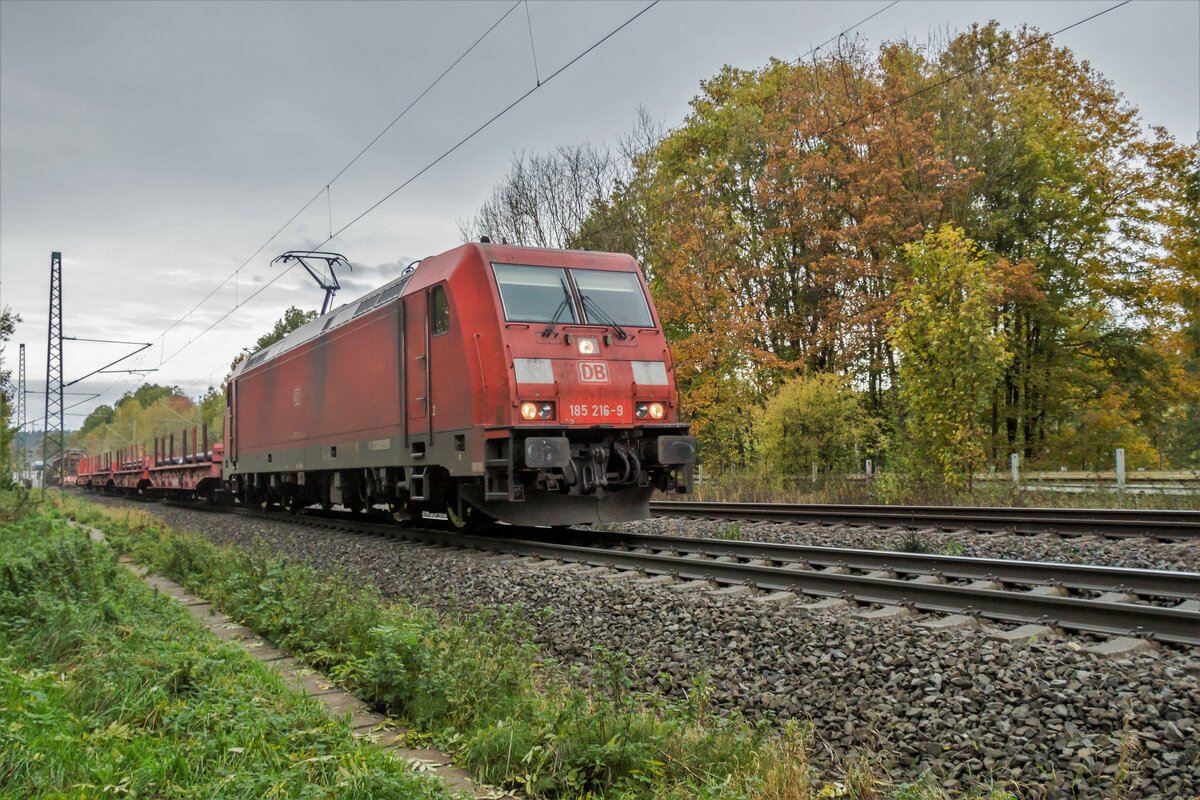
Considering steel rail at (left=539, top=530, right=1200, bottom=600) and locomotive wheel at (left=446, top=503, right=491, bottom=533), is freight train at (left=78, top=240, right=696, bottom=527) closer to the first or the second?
locomotive wheel at (left=446, top=503, right=491, bottom=533)

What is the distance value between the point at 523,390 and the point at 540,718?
6.36 meters

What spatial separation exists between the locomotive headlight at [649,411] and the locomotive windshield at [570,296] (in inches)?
41.6

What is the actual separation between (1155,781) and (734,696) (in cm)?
209

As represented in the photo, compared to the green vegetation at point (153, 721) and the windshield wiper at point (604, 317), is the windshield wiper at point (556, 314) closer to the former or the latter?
the windshield wiper at point (604, 317)

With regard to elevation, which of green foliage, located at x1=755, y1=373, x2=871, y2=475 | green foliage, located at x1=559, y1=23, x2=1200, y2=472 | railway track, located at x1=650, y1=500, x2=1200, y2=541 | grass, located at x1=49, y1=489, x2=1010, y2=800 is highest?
green foliage, located at x1=559, y1=23, x2=1200, y2=472

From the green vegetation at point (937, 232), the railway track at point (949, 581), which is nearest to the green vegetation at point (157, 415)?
the green vegetation at point (937, 232)

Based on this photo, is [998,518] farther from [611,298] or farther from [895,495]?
[895,495]

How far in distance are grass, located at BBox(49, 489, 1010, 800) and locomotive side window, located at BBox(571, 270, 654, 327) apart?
533 centimetres

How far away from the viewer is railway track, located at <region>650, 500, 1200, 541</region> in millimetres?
10562

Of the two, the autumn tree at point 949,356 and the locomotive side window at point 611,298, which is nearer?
the locomotive side window at point 611,298

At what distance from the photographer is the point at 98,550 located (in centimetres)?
1100

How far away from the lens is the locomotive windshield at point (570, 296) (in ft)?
37.0

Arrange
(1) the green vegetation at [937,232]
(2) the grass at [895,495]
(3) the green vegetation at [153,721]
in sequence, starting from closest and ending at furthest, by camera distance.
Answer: (3) the green vegetation at [153,721], (2) the grass at [895,495], (1) the green vegetation at [937,232]

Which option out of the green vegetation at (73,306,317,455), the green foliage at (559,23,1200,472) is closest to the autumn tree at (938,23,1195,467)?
the green foliage at (559,23,1200,472)
